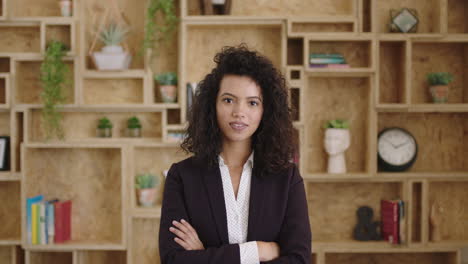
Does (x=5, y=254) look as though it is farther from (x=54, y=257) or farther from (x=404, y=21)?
(x=404, y=21)

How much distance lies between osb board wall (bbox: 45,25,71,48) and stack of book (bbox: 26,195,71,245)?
1.07 meters

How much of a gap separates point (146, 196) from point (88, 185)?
475mm

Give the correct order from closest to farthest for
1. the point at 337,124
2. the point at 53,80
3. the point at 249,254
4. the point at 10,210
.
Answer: the point at 249,254 → the point at 53,80 → the point at 337,124 → the point at 10,210

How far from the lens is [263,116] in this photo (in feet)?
→ 5.77

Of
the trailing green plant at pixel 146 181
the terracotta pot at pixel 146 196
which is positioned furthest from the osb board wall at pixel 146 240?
the trailing green plant at pixel 146 181

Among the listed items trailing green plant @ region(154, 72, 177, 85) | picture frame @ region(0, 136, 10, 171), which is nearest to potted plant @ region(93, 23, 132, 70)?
trailing green plant @ region(154, 72, 177, 85)

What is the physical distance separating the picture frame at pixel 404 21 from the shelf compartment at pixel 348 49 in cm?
22

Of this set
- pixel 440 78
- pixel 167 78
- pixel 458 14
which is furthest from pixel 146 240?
pixel 458 14

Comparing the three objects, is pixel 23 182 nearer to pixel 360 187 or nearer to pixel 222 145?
pixel 222 145

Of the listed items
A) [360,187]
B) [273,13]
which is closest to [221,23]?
[273,13]

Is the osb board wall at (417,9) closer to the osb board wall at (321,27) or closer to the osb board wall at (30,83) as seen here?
the osb board wall at (321,27)

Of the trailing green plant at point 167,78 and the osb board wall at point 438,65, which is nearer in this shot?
the trailing green plant at point 167,78

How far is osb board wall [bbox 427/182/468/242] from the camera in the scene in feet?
11.1

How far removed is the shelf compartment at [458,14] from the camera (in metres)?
3.37
